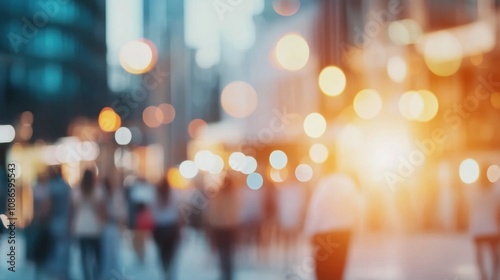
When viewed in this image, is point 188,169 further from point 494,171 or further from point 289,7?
point 289,7

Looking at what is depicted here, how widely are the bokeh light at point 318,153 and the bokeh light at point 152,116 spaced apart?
6.15 meters

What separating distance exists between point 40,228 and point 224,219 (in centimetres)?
193

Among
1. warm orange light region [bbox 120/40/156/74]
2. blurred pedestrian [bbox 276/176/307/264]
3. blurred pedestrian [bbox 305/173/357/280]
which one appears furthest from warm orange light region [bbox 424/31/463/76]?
blurred pedestrian [bbox 305/173/357/280]

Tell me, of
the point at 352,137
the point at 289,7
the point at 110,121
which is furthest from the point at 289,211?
the point at 289,7

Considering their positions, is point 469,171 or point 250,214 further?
point 469,171

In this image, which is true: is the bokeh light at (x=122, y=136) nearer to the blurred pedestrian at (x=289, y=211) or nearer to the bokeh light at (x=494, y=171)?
the blurred pedestrian at (x=289, y=211)

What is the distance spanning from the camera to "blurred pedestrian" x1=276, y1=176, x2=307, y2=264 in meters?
13.4

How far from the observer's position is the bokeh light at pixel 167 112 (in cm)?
1530

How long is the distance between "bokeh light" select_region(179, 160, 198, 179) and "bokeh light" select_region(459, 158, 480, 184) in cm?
544

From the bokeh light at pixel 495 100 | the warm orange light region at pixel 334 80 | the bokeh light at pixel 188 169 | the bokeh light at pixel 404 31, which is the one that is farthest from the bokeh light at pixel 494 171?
the bokeh light at pixel 188 169

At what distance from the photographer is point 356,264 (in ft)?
40.2

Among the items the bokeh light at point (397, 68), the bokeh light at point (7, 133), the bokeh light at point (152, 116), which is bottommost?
the bokeh light at point (7, 133)

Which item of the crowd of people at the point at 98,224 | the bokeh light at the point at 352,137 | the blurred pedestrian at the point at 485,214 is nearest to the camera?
the blurred pedestrian at the point at 485,214

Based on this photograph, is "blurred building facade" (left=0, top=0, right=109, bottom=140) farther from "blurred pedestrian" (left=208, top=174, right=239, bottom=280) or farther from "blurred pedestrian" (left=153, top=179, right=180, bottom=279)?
"blurred pedestrian" (left=208, top=174, right=239, bottom=280)
